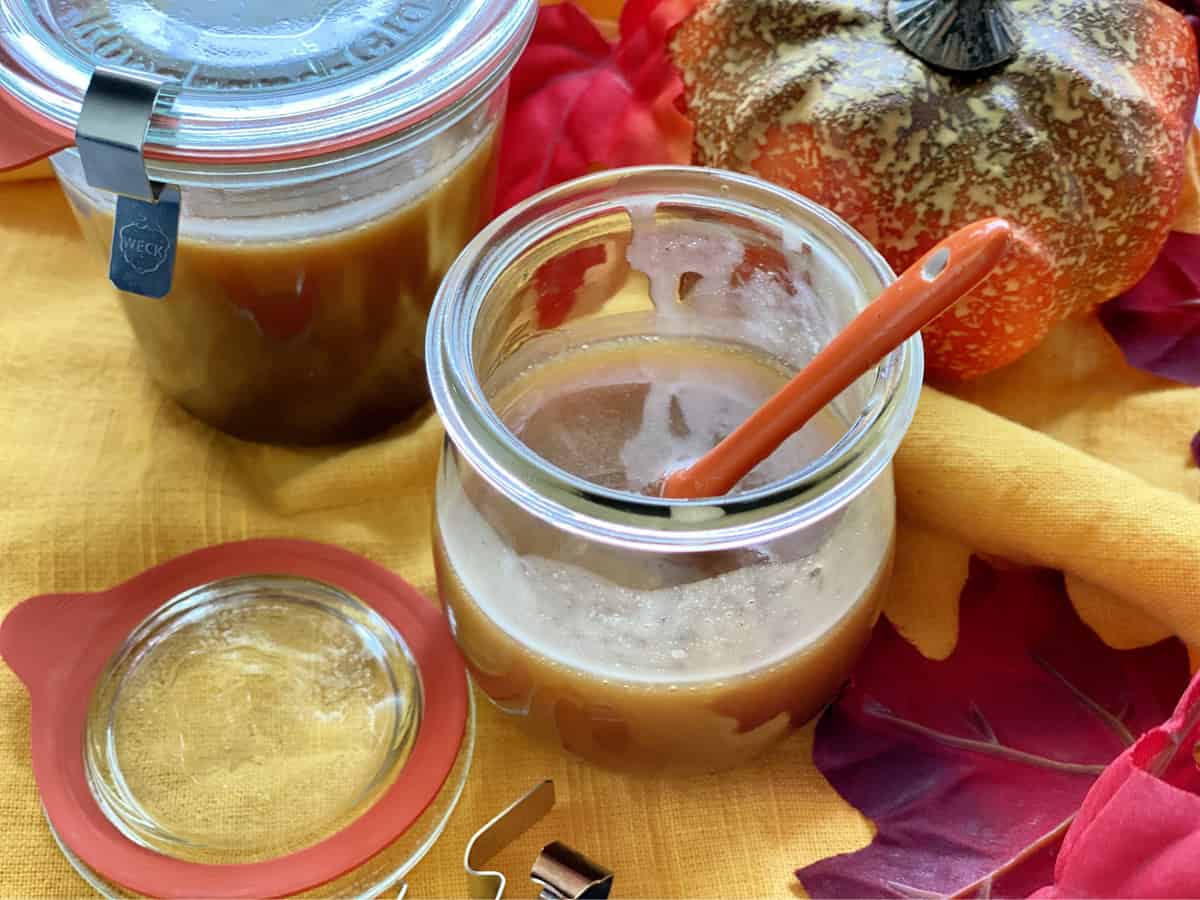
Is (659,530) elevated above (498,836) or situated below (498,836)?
above

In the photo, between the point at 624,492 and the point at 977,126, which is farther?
the point at 977,126

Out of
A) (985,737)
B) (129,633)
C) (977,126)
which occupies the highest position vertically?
(977,126)

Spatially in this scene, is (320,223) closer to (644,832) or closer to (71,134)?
(71,134)

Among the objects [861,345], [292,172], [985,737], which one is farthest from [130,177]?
[985,737]

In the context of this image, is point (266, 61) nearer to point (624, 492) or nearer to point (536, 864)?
point (624, 492)

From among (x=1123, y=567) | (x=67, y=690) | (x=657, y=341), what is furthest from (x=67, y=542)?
(x=1123, y=567)

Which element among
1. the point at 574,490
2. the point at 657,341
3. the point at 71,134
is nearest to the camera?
the point at 574,490
